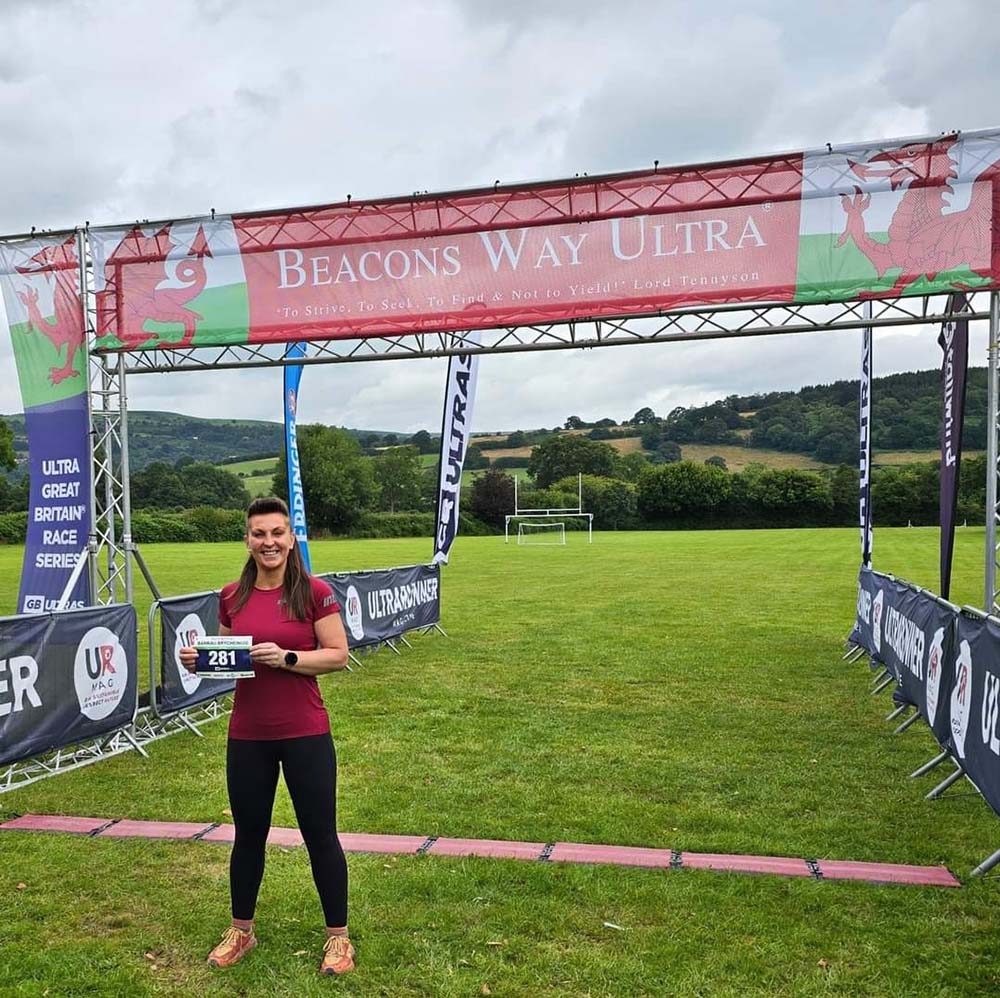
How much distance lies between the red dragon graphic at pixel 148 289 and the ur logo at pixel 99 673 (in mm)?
3100

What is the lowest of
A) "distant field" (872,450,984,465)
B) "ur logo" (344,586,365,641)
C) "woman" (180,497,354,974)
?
"ur logo" (344,586,365,641)

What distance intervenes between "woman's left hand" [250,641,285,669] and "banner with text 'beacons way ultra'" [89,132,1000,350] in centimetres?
555

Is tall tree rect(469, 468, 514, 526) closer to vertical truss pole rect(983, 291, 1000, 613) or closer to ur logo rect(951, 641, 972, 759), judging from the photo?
vertical truss pole rect(983, 291, 1000, 613)

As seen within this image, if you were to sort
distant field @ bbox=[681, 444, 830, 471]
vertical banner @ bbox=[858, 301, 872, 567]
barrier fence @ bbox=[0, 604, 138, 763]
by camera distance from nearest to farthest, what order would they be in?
barrier fence @ bbox=[0, 604, 138, 763]
vertical banner @ bbox=[858, 301, 872, 567]
distant field @ bbox=[681, 444, 830, 471]

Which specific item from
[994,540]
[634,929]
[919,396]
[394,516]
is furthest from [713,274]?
[919,396]

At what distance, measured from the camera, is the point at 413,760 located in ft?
24.7

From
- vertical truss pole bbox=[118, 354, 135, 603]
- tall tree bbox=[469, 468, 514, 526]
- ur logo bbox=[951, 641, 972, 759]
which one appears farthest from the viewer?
tall tree bbox=[469, 468, 514, 526]

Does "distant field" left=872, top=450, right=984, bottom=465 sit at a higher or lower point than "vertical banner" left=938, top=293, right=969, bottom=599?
higher

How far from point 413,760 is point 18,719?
2.98 metres

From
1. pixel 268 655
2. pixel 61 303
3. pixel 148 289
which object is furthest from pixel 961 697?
pixel 61 303

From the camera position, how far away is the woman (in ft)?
12.4

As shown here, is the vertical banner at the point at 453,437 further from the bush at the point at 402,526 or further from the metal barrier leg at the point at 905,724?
the bush at the point at 402,526

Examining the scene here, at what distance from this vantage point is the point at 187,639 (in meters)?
8.60

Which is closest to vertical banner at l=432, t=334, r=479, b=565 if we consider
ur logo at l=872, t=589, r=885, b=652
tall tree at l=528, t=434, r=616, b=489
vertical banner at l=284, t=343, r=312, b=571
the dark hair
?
vertical banner at l=284, t=343, r=312, b=571
